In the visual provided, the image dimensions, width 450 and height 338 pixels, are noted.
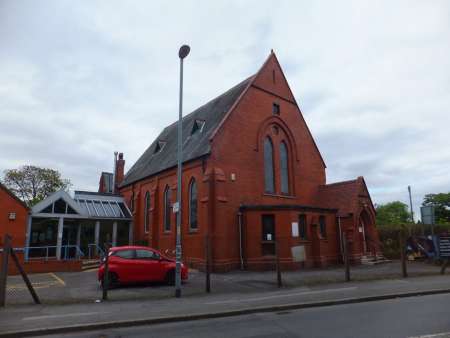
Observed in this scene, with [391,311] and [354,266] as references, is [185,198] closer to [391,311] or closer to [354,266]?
[354,266]

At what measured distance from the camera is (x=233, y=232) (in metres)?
20.2

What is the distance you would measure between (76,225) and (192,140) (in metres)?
11.0

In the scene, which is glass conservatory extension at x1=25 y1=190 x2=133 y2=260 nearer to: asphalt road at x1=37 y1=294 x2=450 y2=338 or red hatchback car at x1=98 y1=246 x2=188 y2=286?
red hatchback car at x1=98 y1=246 x2=188 y2=286

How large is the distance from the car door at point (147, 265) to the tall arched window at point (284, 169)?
41.9 feet

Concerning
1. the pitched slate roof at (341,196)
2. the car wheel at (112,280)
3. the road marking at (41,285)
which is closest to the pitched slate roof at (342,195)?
the pitched slate roof at (341,196)

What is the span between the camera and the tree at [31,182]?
46.3 meters

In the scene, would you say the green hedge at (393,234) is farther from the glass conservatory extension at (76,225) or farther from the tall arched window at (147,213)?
the glass conservatory extension at (76,225)

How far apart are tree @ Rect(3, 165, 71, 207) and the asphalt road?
44542 millimetres

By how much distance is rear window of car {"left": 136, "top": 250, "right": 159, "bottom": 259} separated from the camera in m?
14.3

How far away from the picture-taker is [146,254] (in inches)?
571

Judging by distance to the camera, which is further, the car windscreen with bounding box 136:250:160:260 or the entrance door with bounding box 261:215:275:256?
the entrance door with bounding box 261:215:275:256

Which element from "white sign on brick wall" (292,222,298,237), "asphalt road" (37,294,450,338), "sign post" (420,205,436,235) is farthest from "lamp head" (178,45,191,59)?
"sign post" (420,205,436,235)

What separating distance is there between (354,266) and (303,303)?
44.9 ft

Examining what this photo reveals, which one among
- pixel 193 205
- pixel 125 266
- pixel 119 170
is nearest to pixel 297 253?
pixel 125 266
